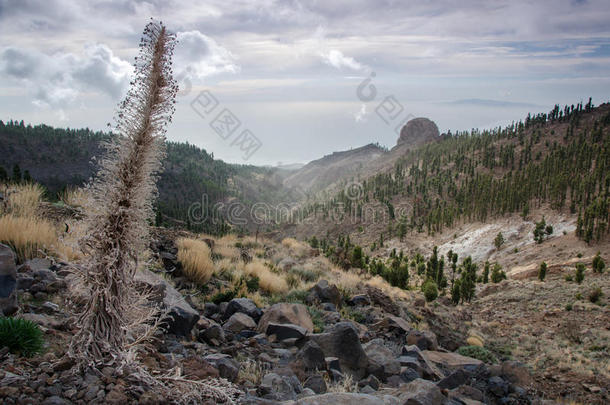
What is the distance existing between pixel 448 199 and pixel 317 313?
217 ft

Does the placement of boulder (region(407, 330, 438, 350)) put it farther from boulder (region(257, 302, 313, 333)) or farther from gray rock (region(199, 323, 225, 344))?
gray rock (region(199, 323, 225, 344))

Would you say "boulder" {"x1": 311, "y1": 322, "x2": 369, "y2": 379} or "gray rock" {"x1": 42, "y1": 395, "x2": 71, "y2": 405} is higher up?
"gray rock" {"x1": 42, "y1": 395, "x2": 71, "y2": 405}

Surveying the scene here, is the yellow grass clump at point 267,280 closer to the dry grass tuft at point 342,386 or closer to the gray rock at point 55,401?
the dry grass tuft at point 342,386

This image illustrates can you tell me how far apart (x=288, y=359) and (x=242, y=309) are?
2060 mm

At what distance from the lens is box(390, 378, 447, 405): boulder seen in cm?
432

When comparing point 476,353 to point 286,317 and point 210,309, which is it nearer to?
point 286,317

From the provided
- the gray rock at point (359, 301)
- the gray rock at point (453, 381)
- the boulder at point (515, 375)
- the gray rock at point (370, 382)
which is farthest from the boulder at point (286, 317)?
the boulder at point (515, 375)

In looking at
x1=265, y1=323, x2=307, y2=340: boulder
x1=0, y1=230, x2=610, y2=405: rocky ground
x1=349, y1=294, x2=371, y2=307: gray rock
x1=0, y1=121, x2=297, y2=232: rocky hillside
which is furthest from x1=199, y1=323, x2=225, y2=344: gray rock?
x1=0, y1=121, x2=297, y2=232: rocky hillside

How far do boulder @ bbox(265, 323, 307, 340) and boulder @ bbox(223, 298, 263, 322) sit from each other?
90 centimetres

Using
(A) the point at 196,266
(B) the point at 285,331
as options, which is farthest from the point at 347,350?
(A) the point at 196,266

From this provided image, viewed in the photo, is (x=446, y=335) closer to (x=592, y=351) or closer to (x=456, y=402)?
(x=456, y=402)

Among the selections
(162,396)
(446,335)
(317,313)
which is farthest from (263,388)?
(446,335)

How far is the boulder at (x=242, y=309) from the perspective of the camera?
7520 mm

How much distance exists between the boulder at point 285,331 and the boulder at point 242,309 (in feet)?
2.95
